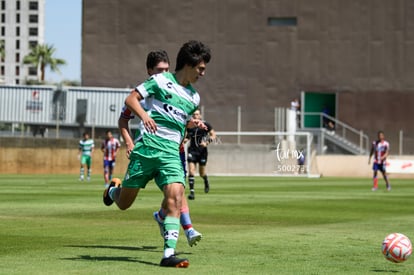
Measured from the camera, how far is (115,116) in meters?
59.2

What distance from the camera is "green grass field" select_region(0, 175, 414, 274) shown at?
10703 mm

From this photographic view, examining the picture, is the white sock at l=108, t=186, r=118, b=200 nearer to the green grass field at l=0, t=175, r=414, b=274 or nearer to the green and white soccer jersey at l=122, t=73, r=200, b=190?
the green grass field at l=0, t=175, r=414, b=274

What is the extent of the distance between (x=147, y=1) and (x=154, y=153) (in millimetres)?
56703

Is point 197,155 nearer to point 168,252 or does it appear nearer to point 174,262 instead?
point 168,252

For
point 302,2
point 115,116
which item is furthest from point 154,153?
point 302,2

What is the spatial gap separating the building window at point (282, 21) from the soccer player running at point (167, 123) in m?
53.6

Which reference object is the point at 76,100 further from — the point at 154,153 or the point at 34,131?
the point at 154,153

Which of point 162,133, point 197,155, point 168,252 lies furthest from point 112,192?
point 197,155

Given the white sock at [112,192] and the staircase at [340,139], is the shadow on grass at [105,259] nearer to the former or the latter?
the white sock at [112,192]

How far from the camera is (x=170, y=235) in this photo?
10586 mm

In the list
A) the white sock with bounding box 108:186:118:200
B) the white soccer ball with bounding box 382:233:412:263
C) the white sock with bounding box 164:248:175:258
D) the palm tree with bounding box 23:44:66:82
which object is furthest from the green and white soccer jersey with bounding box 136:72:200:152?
the palm tree with bounding box 23:44:66:82

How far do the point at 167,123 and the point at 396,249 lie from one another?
109 inches

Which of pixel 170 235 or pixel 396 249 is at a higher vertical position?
pixel 170 235

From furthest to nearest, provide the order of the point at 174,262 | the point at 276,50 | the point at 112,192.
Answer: the point at 276,50 < the point at 112,192 < the point at 174,262
